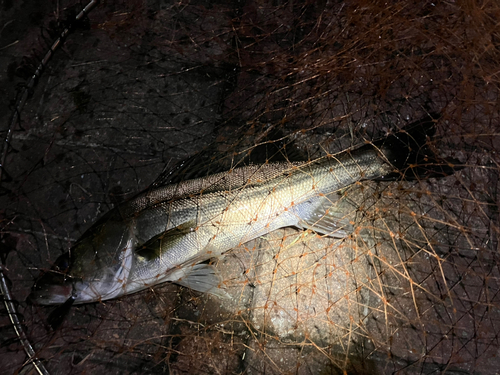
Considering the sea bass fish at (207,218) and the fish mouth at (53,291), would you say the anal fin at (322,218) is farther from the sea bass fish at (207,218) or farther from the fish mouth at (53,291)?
the fish mouth at (53,291)

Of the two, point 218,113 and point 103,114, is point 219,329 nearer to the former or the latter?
point 218,113

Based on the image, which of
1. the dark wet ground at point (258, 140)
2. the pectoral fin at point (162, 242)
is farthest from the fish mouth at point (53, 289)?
the pectoral fin at point (162, 242)

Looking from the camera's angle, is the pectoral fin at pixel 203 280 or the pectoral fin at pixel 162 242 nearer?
the pectoral fin at pixel 162 242

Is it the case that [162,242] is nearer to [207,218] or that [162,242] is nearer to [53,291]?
[207,218]

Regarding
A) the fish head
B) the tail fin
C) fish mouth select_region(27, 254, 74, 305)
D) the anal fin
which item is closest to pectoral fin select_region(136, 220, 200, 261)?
the fish head

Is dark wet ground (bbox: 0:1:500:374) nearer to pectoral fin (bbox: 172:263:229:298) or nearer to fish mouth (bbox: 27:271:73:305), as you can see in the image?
pectoral fin (bbox: 172:263:229:298)

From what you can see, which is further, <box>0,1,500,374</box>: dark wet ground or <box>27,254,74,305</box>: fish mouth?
<box>0,1,500,374</box>: dark wet ground

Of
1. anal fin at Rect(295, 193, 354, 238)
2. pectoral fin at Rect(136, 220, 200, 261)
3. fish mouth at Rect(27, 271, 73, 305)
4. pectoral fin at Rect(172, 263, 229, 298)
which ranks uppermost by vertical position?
pectoral fin at Rect(136, 220, 200, 261)
